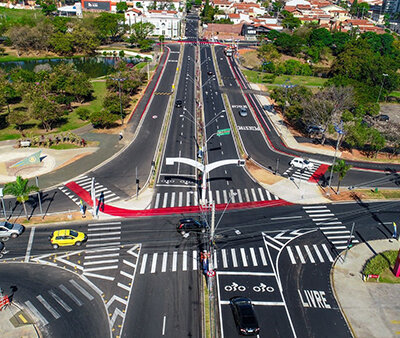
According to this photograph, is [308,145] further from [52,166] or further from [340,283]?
[52,166]

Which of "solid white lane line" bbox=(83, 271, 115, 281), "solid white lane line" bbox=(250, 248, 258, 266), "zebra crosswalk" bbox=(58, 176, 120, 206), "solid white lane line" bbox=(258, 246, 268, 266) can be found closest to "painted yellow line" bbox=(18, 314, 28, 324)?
"solid white lane line" bbox=(83, 271, 115, 281)

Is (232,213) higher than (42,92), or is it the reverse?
(42,92)

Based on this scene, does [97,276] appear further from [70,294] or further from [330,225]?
[330,225]

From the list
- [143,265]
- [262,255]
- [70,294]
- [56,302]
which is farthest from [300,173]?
[56,302]

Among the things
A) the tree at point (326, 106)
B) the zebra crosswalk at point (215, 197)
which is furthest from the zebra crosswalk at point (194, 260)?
the tree at point (326, 106)

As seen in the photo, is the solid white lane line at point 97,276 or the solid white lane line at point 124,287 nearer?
the solid white lane line at point 124,287

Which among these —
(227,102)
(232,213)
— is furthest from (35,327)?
(227,102)

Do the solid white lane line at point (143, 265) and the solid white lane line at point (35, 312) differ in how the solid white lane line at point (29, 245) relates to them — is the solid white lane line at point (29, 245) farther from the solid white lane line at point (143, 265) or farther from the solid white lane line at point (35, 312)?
Answer: the solid white lane line at point (143, 265)
